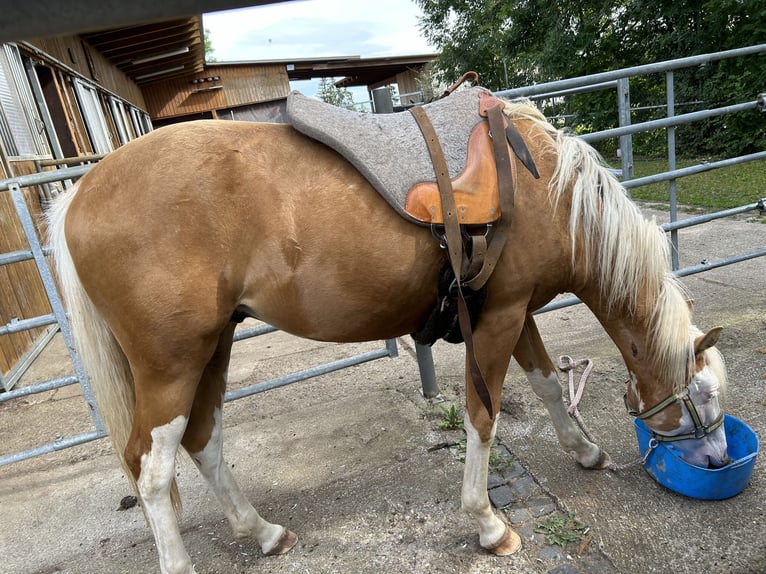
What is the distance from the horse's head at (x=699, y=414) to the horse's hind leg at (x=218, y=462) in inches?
60.2

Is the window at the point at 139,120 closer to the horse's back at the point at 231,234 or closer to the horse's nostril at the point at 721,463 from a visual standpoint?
the horse's back at the point at 231,234

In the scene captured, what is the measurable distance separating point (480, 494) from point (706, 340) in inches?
38.4

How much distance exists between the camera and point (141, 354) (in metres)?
1.60

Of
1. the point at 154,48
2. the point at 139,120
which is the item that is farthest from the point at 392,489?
the point at 139,120

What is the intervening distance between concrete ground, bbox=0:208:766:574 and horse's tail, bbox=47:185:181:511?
553 millimetres

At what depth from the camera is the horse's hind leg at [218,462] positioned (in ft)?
6.34

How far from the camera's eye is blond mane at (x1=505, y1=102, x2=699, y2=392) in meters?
1.74

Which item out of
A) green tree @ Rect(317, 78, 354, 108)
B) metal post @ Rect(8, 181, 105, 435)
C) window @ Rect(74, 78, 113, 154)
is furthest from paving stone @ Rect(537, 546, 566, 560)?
green tree @ Rect(317, 78, 354, 108)

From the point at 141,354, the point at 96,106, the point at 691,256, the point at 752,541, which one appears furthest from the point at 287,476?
the point at 96,106

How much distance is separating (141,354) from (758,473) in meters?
2.38

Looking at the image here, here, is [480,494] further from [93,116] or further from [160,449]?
[93,116]

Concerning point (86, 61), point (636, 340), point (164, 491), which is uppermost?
point (86, 61)

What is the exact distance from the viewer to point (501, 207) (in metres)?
1.62

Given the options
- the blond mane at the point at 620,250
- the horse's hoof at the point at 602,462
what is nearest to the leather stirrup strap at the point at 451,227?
the blond mane at the point at 620,250
